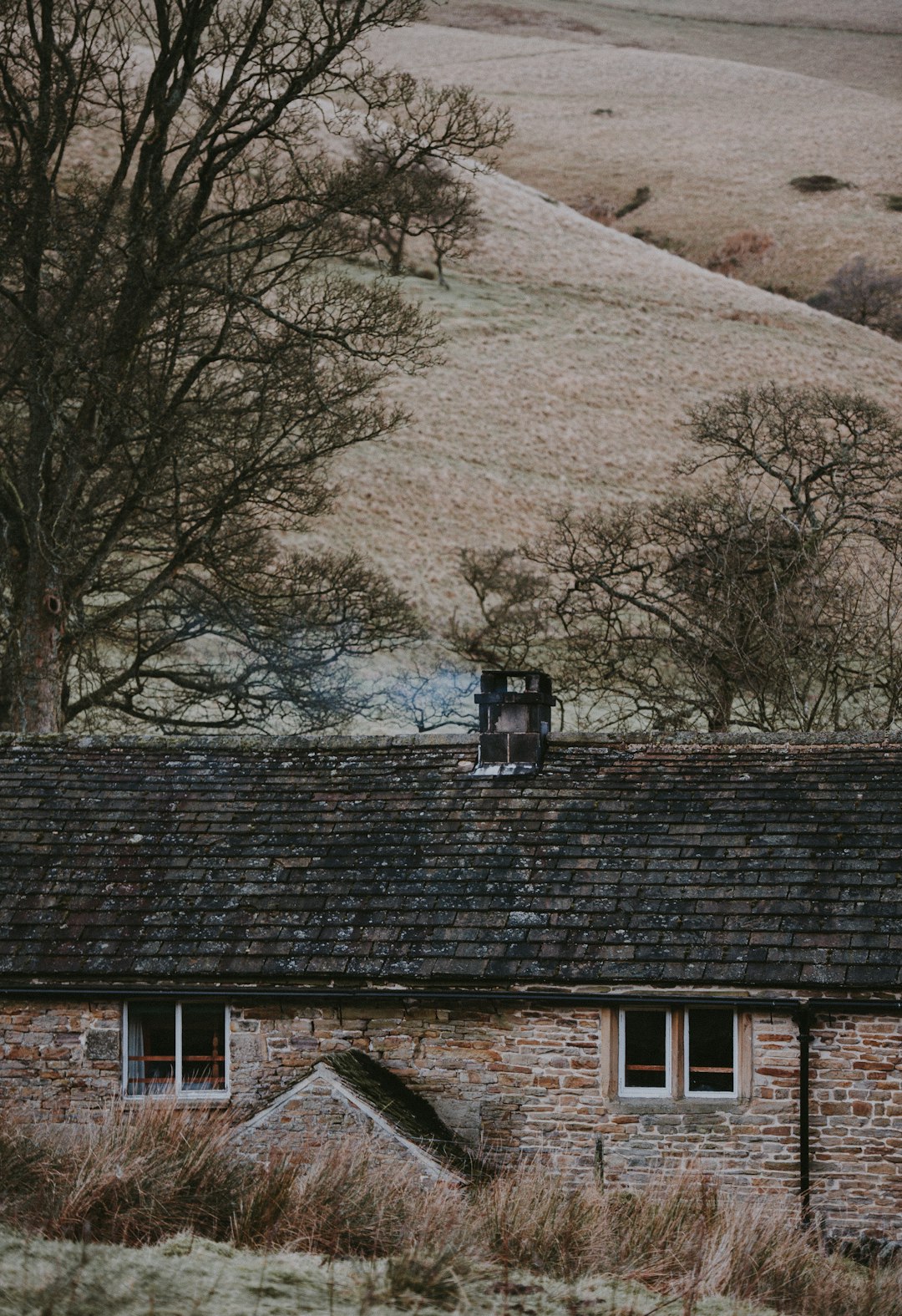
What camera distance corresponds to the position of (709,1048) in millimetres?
12789

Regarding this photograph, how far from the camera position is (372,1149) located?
1092 cm

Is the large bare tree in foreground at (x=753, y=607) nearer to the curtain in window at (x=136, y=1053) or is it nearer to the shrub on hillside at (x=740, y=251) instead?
the curtain in window at (x=136, y=1053)

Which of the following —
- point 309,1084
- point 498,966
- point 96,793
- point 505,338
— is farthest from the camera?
point 505,338

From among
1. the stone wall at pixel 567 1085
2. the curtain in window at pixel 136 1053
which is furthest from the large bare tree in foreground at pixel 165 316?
the stone wall at pixel 567 1085

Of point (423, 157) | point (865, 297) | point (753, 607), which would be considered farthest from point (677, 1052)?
point (865, 297)

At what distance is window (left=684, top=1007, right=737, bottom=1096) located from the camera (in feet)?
41.8

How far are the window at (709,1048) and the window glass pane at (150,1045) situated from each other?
4.85m

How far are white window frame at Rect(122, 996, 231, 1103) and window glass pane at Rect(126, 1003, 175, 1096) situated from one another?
0.06 metres

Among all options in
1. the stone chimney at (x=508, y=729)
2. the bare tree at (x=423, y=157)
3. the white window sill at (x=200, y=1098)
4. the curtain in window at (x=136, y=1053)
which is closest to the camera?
the white window sill at (x=200, y=1098)

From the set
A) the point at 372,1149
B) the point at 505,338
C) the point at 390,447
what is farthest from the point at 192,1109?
the point at 505,338

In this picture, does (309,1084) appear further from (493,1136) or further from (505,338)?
(505,338)

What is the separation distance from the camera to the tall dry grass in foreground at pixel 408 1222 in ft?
27.4

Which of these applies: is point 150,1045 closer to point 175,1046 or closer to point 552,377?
point 175,1046

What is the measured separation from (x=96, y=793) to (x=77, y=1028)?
2.99 metres
